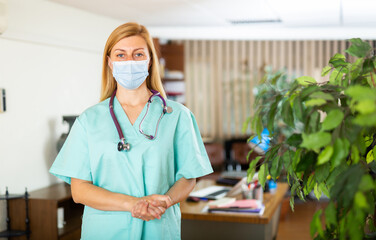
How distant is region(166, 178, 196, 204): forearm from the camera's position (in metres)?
1.80

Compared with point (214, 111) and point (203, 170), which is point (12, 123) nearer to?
point (203, 170)

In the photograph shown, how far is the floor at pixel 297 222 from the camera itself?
5047mm

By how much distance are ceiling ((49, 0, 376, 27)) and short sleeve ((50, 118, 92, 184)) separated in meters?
2.42

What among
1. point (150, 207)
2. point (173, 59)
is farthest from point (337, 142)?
point (173, 59)

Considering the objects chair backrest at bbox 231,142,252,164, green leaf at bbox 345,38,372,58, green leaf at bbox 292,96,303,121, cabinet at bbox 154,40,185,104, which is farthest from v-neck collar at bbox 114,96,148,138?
chair backrest at bbox 231,142,252,164

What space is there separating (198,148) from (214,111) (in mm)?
5391

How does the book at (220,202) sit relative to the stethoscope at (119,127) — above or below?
below

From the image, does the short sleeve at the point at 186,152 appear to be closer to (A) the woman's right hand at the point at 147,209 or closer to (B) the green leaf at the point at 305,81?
(A) the woman's right hand at the point at 147,209

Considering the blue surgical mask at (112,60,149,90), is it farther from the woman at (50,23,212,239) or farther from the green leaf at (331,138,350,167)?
the green leaf at (331,138,350,167)

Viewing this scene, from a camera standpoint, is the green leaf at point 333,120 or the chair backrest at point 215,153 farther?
the chair backrest at point 215,153

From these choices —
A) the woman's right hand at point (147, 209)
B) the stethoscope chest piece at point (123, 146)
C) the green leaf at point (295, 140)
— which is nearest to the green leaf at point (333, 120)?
the green leaf at point (295, 140)

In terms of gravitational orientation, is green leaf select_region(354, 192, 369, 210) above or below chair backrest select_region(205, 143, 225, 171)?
above

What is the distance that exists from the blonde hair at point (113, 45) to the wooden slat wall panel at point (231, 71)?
204 inches

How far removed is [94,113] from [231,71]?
5.52 m
